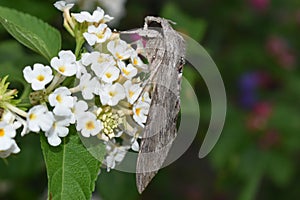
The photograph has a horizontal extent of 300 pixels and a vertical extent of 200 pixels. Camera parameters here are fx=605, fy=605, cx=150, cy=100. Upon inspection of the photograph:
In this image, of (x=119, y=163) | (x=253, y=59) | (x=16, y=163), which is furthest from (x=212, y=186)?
(x=119, y=163)

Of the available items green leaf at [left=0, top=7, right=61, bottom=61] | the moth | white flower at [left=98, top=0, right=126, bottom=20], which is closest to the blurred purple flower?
white flower at [left=98, top=0, right=126, bottom=20]

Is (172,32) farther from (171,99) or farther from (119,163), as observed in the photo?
(119,163)

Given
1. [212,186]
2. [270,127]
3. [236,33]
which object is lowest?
[212,186]

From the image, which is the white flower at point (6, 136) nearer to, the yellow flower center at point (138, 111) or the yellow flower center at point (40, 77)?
the yellow flower center at point (40, 77)

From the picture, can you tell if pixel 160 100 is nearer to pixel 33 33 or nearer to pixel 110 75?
pixel 110 75

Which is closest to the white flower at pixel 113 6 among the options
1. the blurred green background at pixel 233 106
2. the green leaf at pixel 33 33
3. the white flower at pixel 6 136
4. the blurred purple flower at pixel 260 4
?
the blurred green background at pixel 233 106
